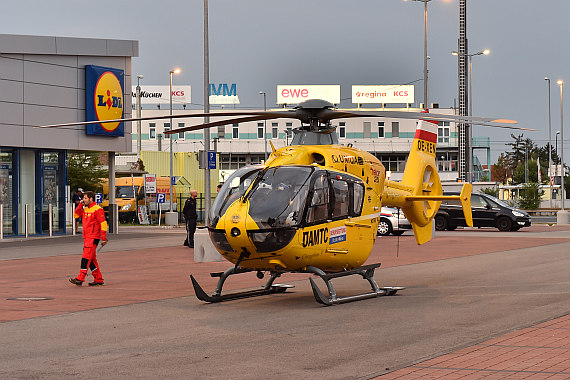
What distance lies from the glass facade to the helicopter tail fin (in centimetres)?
1965

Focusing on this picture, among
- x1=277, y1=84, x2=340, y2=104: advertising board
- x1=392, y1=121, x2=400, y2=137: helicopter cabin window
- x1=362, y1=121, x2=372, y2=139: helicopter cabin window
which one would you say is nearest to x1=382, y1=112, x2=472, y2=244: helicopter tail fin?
x1=392, y1=121, x2=400, y2=137: helicopter cabin window

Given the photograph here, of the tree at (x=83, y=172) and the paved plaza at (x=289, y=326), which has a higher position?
the tree at (x=83, y=172)

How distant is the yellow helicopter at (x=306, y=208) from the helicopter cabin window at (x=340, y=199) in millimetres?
15

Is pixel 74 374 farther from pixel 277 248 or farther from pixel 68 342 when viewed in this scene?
pixel 277 248

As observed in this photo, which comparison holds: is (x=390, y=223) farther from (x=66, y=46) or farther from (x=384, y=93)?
(x=384, y=93)

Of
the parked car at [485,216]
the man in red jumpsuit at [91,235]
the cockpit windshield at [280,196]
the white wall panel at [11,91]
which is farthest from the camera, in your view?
the parked car at [485,216]

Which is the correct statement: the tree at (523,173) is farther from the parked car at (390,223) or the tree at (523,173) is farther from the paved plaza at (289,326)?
the paved plaza at (289,326)

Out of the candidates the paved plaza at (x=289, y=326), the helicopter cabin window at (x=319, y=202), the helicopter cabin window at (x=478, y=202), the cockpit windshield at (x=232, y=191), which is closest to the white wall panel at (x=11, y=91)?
the paved plaza at (x=289, y=326)

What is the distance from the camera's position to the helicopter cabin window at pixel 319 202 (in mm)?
13742

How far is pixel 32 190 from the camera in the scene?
34938 millimetres

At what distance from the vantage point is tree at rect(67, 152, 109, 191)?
5178cm

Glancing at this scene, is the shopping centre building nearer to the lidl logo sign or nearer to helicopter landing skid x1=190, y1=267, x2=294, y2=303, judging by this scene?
the lidl logo sign

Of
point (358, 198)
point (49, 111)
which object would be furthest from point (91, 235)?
point (49, 111)

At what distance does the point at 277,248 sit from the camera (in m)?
13.4
